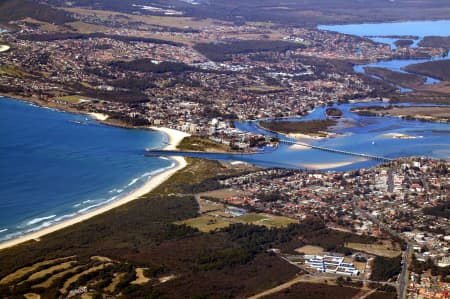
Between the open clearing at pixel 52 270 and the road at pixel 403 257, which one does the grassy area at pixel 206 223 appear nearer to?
the road at pixel 403 257

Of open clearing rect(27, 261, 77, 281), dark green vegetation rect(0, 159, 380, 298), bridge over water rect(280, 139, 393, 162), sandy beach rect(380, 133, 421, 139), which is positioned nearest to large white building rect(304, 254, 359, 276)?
dark green vegetation rect(0, 159, 380, 298)

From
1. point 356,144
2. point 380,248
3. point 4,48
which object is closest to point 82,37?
point 4,48

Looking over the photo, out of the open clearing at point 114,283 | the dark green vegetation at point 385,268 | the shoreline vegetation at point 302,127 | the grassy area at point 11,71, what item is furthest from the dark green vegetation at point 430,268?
the grassy area at point 11,71

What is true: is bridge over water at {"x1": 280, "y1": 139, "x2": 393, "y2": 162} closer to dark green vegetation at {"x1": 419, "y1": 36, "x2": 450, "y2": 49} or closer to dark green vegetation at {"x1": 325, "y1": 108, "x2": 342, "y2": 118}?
dark green vegetation at {"x1": 325, "y1": 108, "x2": 342, "y2": 118}

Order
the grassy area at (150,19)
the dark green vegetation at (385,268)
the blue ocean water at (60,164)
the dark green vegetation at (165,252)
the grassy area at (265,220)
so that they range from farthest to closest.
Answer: the grassy area at (150,19) < the blue ocean water at (60,164) < the grassy area at (265,220) < the dark green vegetation at (385,268) < the dark green vegetation at (165,252)

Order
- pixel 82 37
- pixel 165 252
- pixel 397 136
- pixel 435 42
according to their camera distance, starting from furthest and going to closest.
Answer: pixel 435 42 < pixel 82 37 < pixel 397 136 < pixel 165 252

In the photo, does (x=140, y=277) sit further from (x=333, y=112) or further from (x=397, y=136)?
(x=333, y=112)

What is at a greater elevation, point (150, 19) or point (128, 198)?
point (150, 19)
